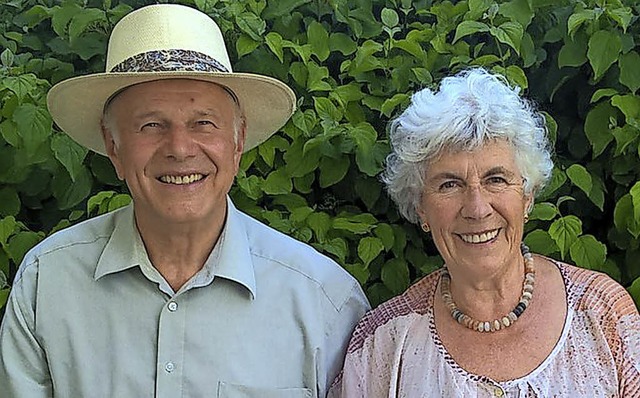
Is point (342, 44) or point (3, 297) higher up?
point (342, 44)

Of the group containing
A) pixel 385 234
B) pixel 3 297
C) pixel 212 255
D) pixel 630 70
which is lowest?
pixel 3 297

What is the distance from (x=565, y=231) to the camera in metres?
2.65

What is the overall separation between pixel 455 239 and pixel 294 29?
103 cm

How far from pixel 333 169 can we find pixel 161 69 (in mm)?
745

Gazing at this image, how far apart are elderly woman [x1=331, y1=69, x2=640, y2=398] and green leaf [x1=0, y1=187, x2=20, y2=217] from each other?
1.28 m

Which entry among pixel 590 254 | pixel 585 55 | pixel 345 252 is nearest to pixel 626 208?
pixel 590 254

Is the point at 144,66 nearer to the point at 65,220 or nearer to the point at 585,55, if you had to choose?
the point at 65,220

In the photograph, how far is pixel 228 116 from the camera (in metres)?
2.46

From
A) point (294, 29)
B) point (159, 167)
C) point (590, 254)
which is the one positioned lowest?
point (590, 254)

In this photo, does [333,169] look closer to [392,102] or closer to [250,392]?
[392,102]

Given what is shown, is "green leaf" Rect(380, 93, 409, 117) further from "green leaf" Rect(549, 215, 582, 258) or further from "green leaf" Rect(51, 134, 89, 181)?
"green leaf" Rect(51, 134, 89, 181)

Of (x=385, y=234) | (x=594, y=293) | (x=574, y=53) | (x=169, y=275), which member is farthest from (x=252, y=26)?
(x=594, y=293)

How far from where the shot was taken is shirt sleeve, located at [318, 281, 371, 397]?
257 cm

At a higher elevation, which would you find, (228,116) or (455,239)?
(228,116)
